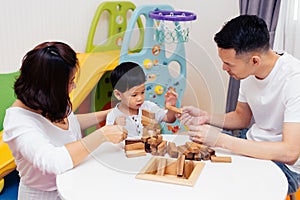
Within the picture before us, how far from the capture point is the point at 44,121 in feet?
3.78

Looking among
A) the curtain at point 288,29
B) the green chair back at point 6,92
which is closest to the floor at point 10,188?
the green chair back at point 6,92

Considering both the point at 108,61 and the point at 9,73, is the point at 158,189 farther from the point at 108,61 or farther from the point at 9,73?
the point at 9,73

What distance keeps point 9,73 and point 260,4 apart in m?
1.42

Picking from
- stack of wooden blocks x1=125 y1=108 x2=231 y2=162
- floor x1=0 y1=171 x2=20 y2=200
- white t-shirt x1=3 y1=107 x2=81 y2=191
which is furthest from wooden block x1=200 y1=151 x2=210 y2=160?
floor x1=0 y1=171 x2=20 y2=200

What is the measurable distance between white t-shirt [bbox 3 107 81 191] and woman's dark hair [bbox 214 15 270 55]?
0.63 meters

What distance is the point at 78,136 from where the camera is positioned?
4.14ft

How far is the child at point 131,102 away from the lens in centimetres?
108

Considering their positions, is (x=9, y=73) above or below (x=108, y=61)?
below

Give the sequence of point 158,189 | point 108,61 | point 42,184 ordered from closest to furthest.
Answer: point 158,189, point 42,184, point 108,61

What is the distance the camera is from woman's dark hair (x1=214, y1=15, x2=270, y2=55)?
53.5 inches

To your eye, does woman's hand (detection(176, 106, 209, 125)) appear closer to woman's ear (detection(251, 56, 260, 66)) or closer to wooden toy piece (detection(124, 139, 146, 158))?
wooden toy piece (detection(124, 139, 146, 158))

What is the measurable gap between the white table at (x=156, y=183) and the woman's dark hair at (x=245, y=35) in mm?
391

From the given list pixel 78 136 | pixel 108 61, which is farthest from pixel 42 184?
pixel 108 61

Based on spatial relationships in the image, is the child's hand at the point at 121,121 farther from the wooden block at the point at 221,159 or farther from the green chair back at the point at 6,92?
the green chair back at the point at 6,92
